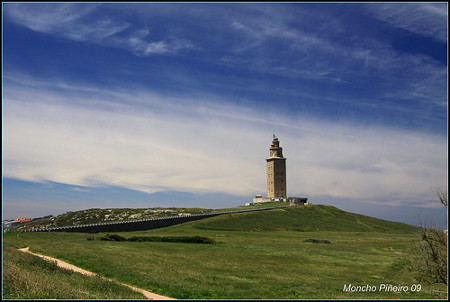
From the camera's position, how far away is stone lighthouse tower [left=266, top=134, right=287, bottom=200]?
17812 centimetres

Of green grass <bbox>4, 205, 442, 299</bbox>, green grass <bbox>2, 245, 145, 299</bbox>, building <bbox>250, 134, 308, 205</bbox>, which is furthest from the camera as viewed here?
building <bbox>250, 134, 308, 205</bbox>

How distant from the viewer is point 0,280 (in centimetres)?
1666

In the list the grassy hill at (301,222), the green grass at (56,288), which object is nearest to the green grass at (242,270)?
the green grass at (56,288)

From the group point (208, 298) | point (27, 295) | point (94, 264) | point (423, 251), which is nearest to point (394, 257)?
point (423, 251)

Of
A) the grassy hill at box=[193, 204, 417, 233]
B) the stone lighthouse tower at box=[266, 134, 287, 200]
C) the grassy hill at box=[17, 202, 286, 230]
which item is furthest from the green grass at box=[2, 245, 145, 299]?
the stone lighthouse tower at box=[266, 134, 287, 200]

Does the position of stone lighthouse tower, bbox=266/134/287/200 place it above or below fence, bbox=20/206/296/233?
above

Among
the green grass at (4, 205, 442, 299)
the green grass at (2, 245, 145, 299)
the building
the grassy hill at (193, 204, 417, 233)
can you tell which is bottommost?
the grassy hill at (193, 204, 417, 233)

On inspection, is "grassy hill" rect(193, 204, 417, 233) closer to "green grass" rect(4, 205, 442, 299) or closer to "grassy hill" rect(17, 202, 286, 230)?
"grassy hill" rect(17, 202, 286, 230)

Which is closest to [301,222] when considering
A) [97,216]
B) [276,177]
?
[97,216]

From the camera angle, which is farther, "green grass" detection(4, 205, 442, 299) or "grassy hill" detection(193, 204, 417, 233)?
"grassy hill" detection(193, 204, 417, 233)

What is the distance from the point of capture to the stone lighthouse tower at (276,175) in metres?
178

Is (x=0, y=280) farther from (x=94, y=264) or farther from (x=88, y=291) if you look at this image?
(x=94, y=264)

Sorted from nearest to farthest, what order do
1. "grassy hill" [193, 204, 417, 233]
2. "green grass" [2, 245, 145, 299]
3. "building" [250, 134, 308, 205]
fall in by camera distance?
"green grass" [2, 245, 145, 299] < "grassy hill" [193, 204, 417, 233] < "building" [250, 134, 308, 205]

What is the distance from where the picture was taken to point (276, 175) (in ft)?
587
